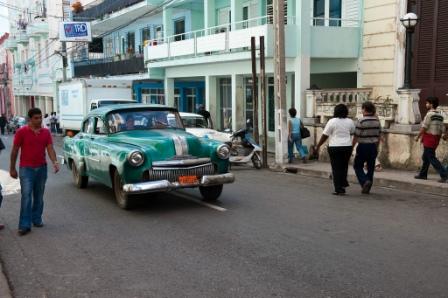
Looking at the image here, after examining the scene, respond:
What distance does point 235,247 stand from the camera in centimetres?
647

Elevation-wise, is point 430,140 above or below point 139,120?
below

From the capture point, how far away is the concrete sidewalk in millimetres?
10336

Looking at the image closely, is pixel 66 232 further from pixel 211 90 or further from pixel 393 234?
pixel 211 90

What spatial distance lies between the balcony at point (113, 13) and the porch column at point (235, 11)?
6.44m

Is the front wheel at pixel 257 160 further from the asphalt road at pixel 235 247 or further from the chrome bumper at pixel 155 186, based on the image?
the chrome bumper at pixel 155 186

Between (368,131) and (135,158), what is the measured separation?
4.34 meters

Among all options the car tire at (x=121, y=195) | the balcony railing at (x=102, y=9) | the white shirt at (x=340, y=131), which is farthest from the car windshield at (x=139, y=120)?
the balcony railing at (x=102, y=9)

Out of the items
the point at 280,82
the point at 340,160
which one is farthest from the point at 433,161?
the point at 280,82

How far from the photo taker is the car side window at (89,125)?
10430mm

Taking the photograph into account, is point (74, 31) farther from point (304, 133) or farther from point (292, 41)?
point (304, 133)

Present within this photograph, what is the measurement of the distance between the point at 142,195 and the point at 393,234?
13.1 ft

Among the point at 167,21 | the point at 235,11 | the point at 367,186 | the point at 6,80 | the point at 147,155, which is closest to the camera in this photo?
the point at 147,155

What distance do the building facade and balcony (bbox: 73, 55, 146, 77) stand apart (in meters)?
3.59

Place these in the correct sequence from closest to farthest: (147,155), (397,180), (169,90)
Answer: (147,155)
(397,180)
(169,90)
